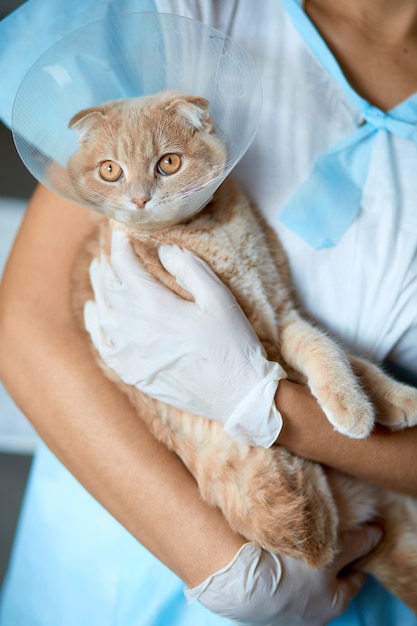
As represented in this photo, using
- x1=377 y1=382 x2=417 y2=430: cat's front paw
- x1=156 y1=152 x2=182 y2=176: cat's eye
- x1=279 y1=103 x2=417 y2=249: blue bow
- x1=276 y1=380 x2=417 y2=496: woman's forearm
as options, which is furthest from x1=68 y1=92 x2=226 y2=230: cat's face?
x1=377 y1=382 x2=417 y2=430: cat's front paw

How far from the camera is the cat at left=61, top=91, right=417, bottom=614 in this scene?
3.36ft

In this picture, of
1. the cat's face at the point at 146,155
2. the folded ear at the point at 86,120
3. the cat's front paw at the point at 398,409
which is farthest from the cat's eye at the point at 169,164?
the cat's front paw at the point at 398,409

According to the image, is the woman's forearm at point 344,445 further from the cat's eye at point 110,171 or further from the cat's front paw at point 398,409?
the cat's eye at point 110,171

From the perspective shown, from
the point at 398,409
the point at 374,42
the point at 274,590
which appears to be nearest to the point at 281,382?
the point at 398,409

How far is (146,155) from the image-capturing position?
40.1 inches

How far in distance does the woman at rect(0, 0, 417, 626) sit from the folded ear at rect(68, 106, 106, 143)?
319mm

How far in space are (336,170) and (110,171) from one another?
494 millimetres

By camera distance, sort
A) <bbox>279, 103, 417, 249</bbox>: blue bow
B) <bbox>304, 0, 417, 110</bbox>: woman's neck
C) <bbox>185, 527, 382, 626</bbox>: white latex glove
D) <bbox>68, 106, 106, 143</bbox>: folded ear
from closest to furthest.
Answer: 1. <bbox>68, 106, 106, 143</bbox>: folded ear
2. <bbox>185, 527, 382, 626</bbox>: white latex glove
3. <bbox>279, 103, 417, 249</bbox>: blue bow
4. <bbox>304, 0, 417, 110</bbox>: woman's neck

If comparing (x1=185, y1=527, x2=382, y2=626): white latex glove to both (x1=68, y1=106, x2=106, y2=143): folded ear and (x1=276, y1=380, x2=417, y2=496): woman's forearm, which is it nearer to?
(x1=276, y1=380, x2=417, y2=496): woman's forearm

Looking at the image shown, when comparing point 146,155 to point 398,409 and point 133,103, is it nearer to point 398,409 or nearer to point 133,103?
point 133,103

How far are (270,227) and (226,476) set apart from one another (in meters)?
0.52

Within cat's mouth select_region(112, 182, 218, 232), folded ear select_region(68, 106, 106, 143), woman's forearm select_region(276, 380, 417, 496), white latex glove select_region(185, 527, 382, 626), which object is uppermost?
folded ear select_region(68, 106, 106, 143)

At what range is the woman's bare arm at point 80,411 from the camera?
1.17m

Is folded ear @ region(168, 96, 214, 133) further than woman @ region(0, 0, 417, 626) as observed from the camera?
No
